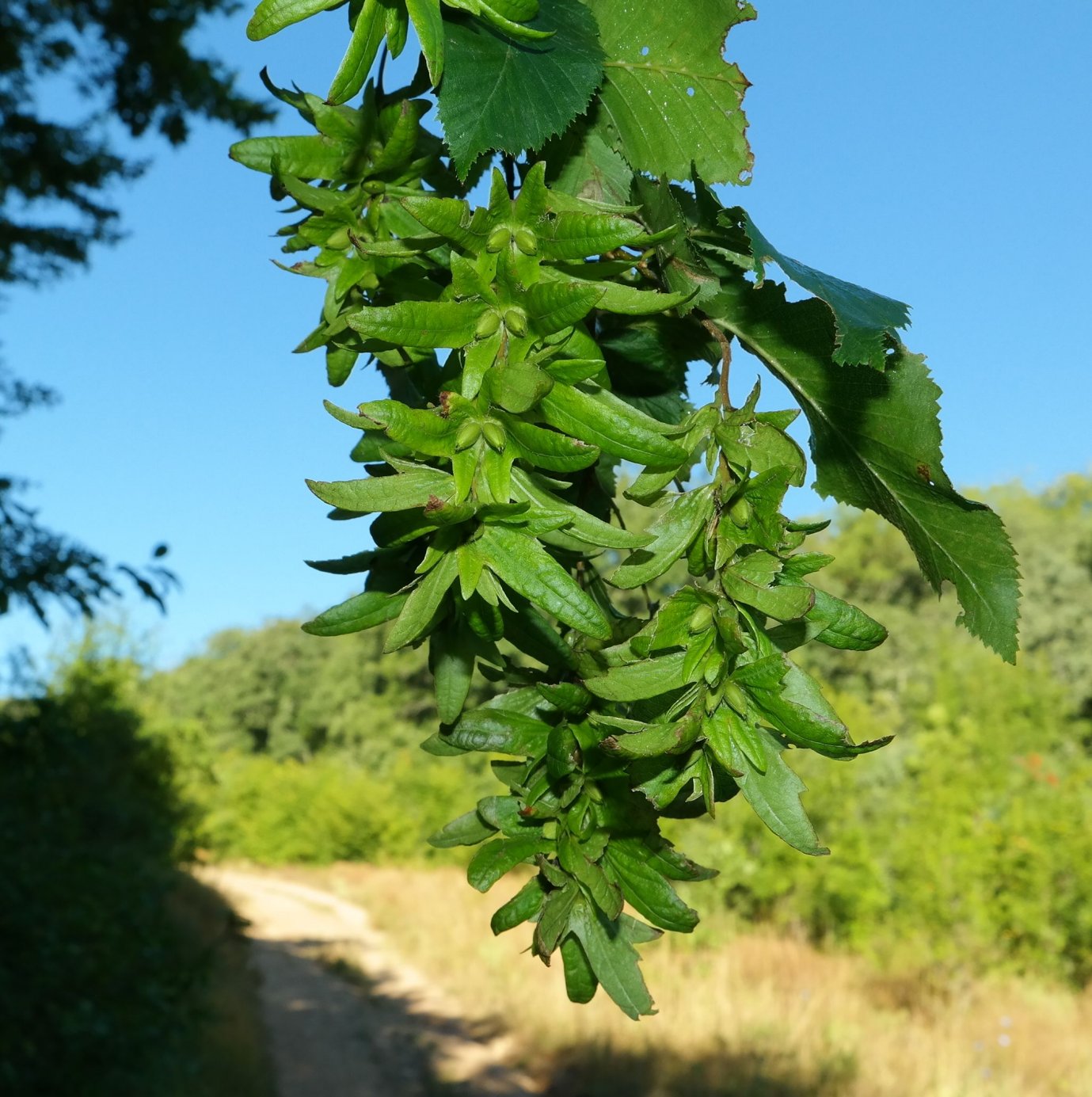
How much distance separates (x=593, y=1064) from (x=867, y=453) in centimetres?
1151

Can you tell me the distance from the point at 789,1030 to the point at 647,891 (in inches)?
434

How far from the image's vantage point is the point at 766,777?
0.67m

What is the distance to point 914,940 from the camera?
37.9 ft

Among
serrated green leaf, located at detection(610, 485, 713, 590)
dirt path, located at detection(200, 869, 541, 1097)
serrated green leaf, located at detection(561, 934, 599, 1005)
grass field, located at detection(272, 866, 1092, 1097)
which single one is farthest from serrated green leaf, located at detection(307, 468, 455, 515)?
dirt path, located at detection(200, 869, 541, 1097)

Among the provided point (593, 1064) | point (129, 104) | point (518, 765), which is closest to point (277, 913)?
point (593, 1064)

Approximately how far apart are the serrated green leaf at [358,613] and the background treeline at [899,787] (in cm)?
1037

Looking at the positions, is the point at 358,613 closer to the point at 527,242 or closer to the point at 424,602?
the point at 424,602

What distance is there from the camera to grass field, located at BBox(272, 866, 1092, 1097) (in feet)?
30.3

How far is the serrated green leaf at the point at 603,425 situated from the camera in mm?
633

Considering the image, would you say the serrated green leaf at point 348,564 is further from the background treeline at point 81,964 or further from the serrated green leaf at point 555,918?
the background treeline at point 81,964

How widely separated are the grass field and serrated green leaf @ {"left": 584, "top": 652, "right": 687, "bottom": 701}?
31.2ft

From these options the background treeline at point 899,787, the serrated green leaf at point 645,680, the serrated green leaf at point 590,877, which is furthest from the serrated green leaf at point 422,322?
the background treeline at point 899,787

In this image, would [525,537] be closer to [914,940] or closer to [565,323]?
[565,323]

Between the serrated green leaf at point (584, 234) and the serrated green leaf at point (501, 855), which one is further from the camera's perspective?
the serrated green leaf at point (501, 855)
